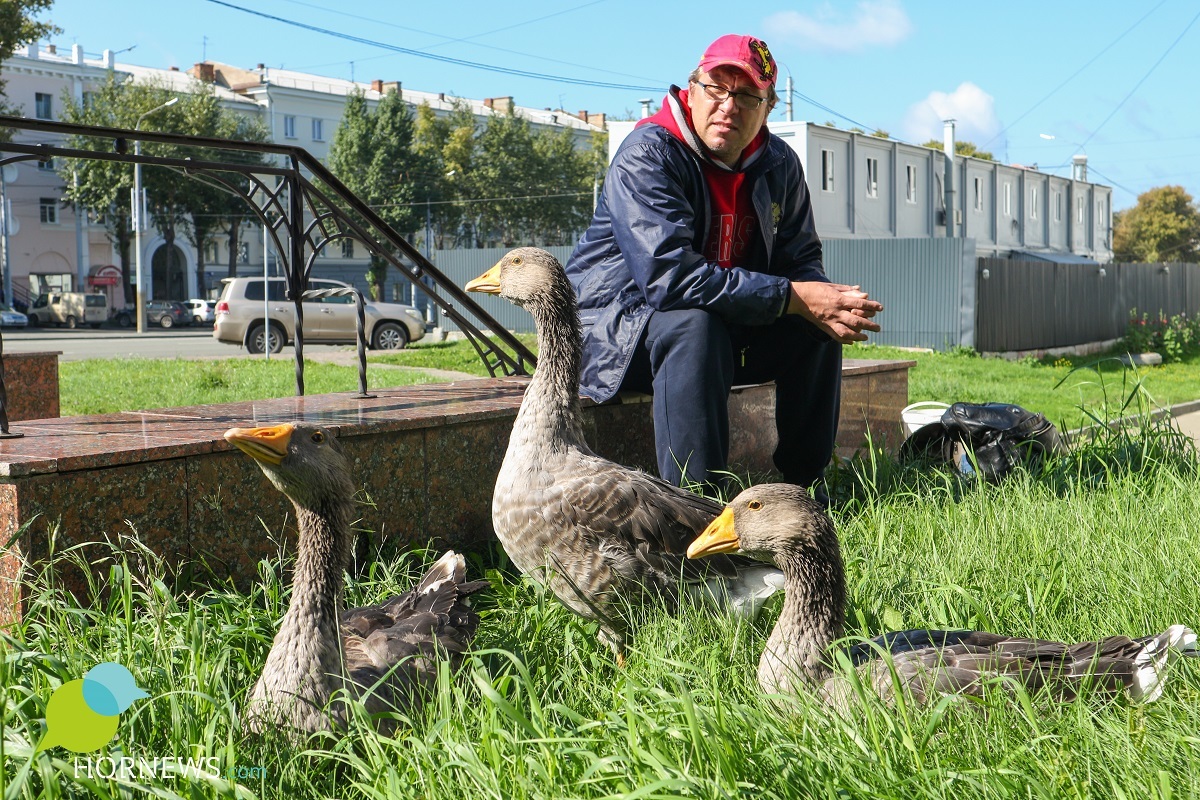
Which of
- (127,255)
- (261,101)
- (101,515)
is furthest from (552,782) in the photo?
(261,101)

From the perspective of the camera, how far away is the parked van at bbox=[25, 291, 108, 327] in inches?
1847

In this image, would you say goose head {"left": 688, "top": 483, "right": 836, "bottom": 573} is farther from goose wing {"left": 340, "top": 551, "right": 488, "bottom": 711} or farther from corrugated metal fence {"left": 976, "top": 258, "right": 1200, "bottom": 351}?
corrugated metal fence {"left": 976, "top": 258, "right": 1200, "bottom": 351}

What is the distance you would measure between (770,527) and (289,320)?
964 inches

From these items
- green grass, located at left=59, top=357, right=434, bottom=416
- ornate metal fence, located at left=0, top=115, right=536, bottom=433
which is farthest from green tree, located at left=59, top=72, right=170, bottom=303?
A: ornate metal fence, located at left=0, top=115, right=536, bottom=433

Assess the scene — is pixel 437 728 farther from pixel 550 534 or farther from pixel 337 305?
pixel 337 305

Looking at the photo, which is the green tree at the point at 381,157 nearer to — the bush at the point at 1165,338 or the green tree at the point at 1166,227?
the bush at the point at 1165,338

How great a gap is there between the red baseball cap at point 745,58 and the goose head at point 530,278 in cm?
127

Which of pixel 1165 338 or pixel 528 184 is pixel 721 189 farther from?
pixel 528 184

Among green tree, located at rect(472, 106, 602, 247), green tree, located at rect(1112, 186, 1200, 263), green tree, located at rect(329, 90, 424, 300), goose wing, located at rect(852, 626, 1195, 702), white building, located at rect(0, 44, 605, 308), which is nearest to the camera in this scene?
goose wing, located at rect(852, 626, 1195, 702)

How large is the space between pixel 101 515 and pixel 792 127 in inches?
1411

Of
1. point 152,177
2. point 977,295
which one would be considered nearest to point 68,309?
point 152,177

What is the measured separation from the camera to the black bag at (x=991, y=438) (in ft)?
19.2

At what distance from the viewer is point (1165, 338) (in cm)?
2233

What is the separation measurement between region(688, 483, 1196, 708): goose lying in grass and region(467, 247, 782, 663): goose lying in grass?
1.54 ft
